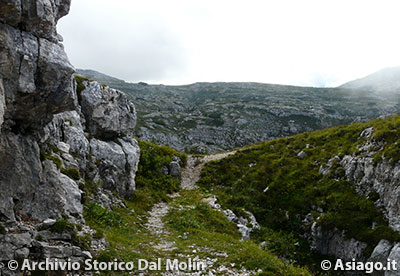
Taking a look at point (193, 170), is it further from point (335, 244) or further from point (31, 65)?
point (31, 65)

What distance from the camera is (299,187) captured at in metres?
32.2

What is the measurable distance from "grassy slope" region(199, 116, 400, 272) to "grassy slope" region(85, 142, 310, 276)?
547 centimetres

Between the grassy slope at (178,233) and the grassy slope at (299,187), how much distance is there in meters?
5.47

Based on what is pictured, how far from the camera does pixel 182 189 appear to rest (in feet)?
125

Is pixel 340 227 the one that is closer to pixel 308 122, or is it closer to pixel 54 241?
pixel 54 241

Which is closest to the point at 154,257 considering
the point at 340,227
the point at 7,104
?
the point at 7,104

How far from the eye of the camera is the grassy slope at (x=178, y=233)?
14791 millimetres

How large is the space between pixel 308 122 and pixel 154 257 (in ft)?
490

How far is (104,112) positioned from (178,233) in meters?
15.9

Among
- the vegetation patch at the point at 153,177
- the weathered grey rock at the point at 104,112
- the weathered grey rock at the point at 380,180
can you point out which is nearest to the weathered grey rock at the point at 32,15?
the weathered grey rock at the point at 104,112

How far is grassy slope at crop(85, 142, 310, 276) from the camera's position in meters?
14.8

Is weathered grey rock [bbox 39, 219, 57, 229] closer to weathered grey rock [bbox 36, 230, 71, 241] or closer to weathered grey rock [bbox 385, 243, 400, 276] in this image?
weathered grey rock [bbox 36, 230, 71, 241]

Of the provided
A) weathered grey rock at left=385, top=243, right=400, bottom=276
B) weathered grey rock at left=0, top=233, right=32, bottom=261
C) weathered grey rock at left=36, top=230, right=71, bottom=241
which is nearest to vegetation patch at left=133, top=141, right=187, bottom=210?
weathered grey rock at left=36, top=230, right=71, bottom=241

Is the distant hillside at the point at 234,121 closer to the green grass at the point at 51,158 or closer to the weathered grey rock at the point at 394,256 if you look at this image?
the weathered grey rock at the point at 394,256
